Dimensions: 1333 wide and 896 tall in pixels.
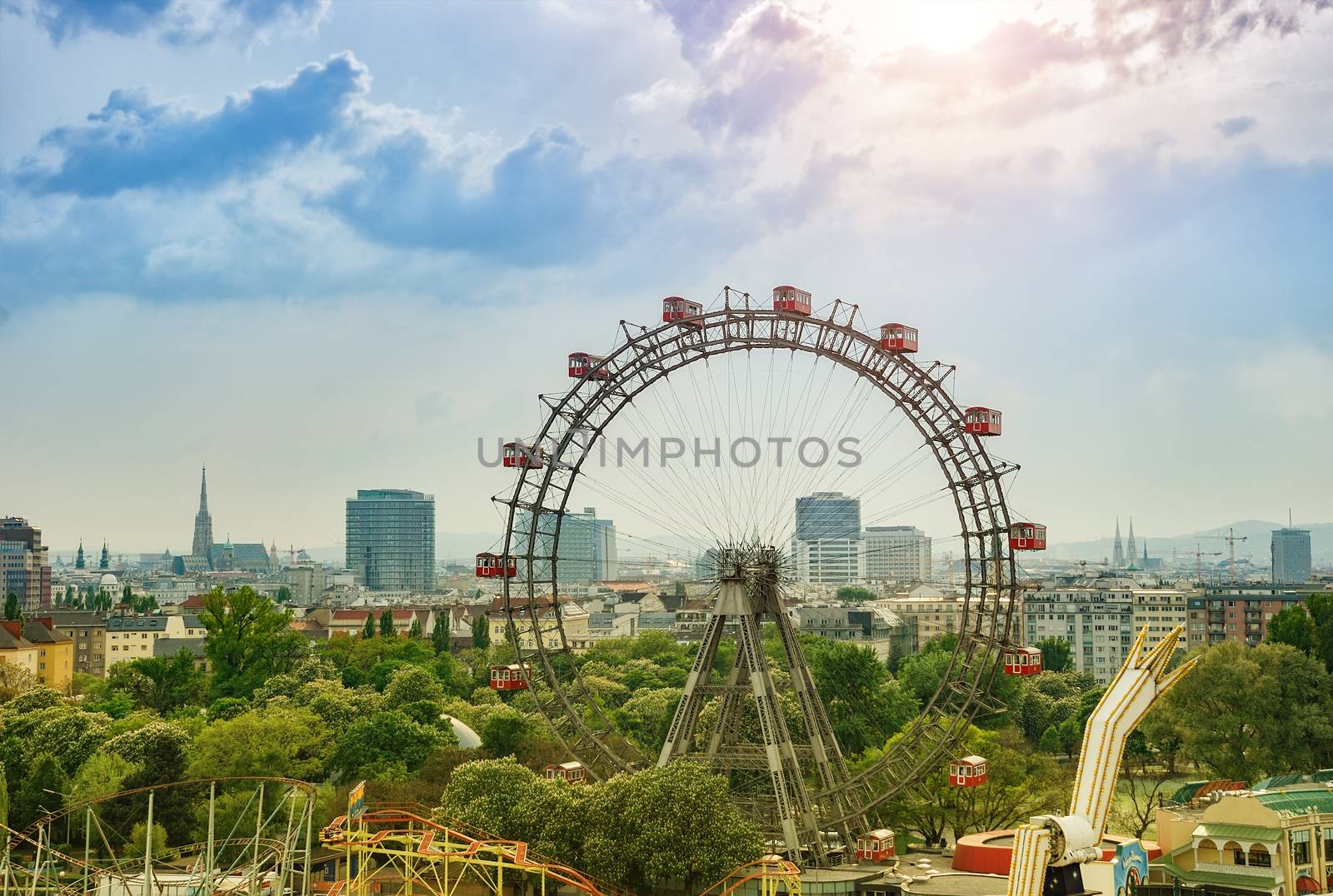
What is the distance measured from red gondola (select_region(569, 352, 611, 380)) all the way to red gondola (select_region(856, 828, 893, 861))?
23979 mm

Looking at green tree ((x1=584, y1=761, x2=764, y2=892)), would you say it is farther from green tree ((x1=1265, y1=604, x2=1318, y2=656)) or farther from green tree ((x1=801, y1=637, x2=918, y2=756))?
green tree ((x1=1265, y1=604, x2=1318, y2=656))

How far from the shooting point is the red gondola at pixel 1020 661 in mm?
54125

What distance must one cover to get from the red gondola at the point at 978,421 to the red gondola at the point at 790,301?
8.61 metres

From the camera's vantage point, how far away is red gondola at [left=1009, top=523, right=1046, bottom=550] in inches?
2185

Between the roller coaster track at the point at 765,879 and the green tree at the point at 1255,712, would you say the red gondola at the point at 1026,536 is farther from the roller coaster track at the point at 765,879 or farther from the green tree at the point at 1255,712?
the green tree at the point at 1255,712

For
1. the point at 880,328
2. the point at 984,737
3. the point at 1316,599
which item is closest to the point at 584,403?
the point at 880,328

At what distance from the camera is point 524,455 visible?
2416 inches

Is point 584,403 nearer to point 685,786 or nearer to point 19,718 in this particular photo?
point 685,786

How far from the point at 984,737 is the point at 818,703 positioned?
1590cm

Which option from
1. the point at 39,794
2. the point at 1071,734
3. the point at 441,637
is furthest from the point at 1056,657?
the point at 39,794


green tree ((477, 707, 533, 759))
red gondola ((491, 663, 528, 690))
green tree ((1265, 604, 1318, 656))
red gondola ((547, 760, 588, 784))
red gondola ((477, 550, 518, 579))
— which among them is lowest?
green tree ((477, 707, 533, 759))

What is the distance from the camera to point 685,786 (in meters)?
49.0

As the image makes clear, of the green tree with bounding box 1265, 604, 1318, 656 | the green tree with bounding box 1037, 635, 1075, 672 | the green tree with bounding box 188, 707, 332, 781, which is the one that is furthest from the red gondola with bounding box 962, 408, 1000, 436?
the green tree with bounding box 1037, 635, 1075, 672

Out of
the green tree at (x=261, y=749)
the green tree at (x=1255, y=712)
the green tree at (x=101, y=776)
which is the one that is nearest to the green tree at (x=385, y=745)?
the green tree at (x=261, y=749)
